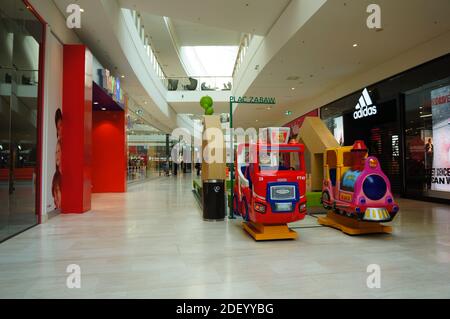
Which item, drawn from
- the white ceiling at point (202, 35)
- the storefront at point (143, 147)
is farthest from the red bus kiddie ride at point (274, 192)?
the white ceiling at point (202, 35)

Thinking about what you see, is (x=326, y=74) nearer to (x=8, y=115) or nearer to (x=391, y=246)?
(x=391, y=246)

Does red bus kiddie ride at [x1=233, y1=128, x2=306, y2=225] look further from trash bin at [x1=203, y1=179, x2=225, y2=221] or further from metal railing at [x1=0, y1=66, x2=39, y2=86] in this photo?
metal railing at [x1=0, y1=66, x2=39, y2=86]

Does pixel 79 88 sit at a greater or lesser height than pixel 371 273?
greater

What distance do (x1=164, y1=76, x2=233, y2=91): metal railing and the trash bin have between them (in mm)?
13238

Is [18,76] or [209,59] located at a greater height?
[209,59]

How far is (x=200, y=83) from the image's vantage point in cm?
1923

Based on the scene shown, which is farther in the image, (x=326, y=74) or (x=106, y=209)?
(x=326, y=74)

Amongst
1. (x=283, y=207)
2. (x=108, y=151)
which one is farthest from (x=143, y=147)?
(x=283, y=207)

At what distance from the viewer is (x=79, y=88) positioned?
751 cm

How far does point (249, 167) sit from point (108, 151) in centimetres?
874

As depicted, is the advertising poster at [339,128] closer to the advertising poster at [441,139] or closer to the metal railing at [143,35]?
the advertising poster at [441,139]

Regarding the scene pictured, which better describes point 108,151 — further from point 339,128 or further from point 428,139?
point 428,139

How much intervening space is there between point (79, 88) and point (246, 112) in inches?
522
